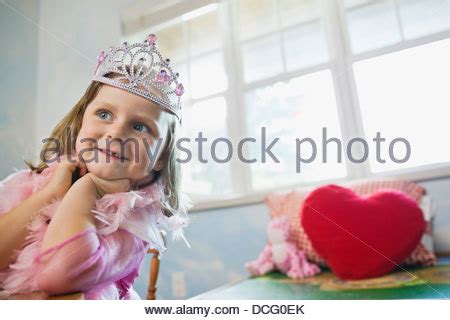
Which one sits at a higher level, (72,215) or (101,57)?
(101,57)

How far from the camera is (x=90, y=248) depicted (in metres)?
0.36

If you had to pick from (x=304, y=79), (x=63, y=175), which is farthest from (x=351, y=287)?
(x=63, y=175)

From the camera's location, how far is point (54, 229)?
36 cm

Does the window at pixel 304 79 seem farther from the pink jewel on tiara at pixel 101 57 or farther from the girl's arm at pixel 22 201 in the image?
the girl's arm at pixel 22 201

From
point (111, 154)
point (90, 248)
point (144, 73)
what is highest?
point (144, 73)

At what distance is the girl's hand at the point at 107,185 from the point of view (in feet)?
1.30

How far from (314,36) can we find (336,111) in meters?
0.13

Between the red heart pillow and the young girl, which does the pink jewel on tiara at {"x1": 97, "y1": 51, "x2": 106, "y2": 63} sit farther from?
the red heart pillow

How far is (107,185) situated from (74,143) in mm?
79

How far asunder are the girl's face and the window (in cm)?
9

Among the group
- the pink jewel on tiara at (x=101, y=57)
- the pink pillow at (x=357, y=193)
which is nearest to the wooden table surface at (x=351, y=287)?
the pink pillow at (x=357, y=193)

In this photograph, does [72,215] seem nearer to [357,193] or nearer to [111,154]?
[111,154]

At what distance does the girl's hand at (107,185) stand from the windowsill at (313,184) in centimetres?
13
